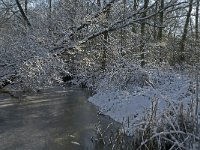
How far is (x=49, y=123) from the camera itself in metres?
11.8

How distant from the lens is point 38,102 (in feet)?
53.2

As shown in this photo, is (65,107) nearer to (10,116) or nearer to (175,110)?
(10,116)

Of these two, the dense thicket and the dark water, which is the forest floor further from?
the dense thicket

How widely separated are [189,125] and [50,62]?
366cm

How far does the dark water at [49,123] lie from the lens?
917 centimetres

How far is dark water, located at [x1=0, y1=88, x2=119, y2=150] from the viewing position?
30.1ft

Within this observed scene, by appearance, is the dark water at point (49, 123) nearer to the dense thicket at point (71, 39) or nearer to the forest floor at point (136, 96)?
the forest floor at point (136, 96)

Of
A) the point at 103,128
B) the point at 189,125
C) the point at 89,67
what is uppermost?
the point at 89,67

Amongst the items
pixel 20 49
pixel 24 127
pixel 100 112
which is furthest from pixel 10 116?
pixel 20 49

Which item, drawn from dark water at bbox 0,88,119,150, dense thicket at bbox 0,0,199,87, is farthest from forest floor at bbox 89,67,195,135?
dense thicket at bbox 0,0,199,87

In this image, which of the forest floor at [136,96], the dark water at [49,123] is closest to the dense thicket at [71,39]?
the dark water at [49,123]

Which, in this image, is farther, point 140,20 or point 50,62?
point 140,20

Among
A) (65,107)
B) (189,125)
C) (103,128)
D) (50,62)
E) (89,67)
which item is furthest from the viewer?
(65,107)

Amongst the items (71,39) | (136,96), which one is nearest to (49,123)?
(136,96)
